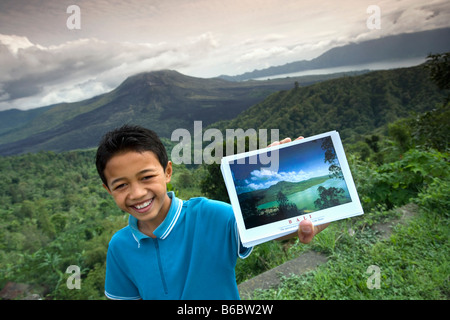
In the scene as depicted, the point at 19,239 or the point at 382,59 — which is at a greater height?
the point at 382,59

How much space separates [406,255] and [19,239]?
35.4 m

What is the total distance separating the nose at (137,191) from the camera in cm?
114

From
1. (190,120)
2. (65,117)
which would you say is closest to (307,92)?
(190,120)

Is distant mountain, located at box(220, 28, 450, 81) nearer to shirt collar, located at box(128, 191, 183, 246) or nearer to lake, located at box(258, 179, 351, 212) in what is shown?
lake, located at box(258, 179, 351, 212)

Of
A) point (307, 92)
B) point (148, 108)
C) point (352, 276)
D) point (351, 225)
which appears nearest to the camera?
point (352, 276)

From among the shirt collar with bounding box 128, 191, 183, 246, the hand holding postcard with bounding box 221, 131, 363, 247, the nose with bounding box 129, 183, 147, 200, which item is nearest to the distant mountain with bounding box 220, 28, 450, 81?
the hand holding postcard with bounding box 221, 131, 363, 247

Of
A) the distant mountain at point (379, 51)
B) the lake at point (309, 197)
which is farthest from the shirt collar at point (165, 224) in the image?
the distant mountain at point (379, 51)

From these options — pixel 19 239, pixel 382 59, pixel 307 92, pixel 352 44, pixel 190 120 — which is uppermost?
pixel 352 44

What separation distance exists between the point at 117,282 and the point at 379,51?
76146 mm

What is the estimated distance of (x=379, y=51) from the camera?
65.2 m

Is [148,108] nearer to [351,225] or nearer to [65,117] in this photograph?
[65,117]

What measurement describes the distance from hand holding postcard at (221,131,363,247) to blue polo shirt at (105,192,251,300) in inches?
4.0

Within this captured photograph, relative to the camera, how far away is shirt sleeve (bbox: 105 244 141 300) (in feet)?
4.12
